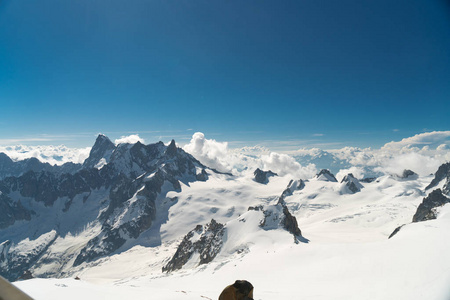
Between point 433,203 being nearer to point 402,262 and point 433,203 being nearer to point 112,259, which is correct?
point 402,262

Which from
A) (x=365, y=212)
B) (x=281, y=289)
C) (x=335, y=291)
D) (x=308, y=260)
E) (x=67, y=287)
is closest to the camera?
(x=67, y=287)

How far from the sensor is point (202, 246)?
9075 cm

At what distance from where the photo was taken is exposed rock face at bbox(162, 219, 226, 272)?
3095 inches

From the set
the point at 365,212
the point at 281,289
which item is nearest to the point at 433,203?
the point at 365,212

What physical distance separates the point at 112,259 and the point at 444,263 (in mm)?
210284

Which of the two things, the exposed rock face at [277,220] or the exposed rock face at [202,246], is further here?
the exposed rock face at [277,220]

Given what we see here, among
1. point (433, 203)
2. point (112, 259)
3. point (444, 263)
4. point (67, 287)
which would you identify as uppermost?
point (444, 263)

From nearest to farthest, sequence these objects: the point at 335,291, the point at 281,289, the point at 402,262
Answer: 1. the point at 335,291
2. the point at 402,262
3. the point at 281,289

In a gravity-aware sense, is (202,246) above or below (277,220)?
below

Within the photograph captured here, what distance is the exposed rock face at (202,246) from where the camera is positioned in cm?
7862

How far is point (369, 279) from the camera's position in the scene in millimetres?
25750

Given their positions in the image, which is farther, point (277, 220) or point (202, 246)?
point (202, 246)

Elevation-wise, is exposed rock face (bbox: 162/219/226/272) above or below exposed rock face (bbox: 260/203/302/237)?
below

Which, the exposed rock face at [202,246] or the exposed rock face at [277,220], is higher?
the exposed rock face at [277,220]
